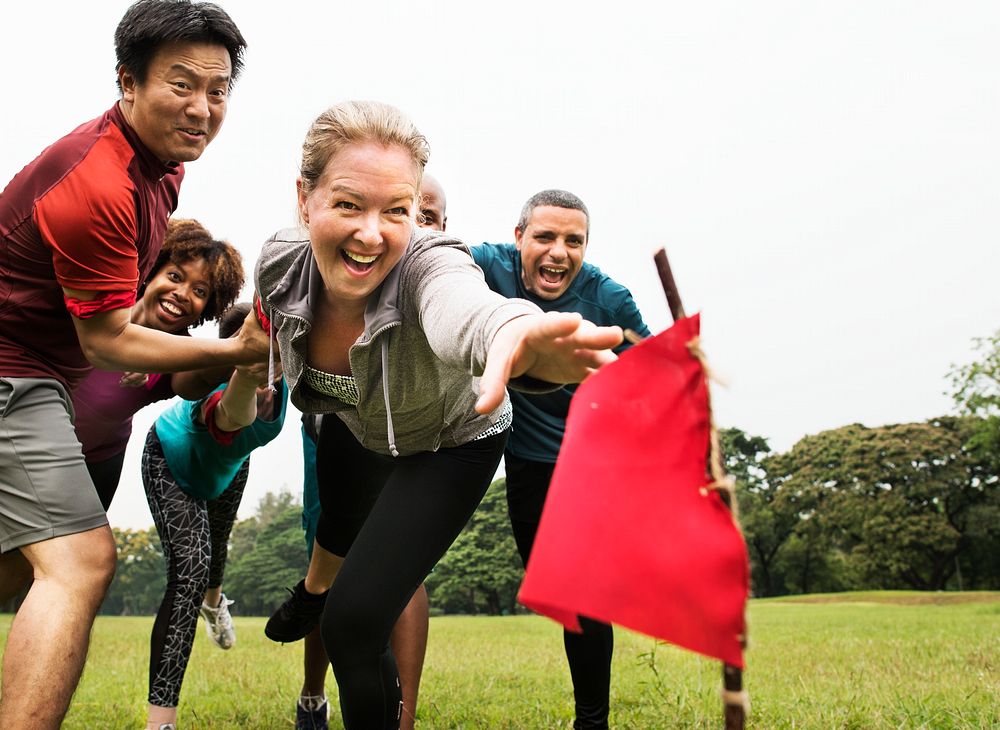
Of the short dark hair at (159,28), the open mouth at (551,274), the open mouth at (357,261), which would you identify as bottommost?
the open mouth at (357,261)

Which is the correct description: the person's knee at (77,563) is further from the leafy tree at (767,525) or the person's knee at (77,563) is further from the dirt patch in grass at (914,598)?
the leafy tree at (767,525)

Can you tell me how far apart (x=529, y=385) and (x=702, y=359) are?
2.13 ft

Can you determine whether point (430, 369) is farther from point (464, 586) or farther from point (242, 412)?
point (464, 586)

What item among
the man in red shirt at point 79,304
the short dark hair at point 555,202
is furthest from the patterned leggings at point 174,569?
the short dark hair at point 555,202

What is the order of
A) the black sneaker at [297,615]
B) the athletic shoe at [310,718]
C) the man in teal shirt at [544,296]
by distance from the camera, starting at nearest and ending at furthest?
the black sneaker at [297,615]
the man in teal shirt at [544,296]
the athletic shoe at [310,718]

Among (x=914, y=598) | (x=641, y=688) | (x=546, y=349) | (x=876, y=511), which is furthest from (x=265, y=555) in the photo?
(x=546, y=349)

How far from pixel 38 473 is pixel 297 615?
1832mm

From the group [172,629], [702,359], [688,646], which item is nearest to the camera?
[688,646]

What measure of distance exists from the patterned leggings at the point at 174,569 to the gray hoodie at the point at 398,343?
177cm

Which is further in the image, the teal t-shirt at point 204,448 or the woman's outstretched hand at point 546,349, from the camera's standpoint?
the teal t-shirt at point 204,448

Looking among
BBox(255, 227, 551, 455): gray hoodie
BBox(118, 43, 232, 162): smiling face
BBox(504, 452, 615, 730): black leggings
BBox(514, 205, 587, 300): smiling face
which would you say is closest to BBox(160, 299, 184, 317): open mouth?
BBox(118, 43, 232, 162): smiling face

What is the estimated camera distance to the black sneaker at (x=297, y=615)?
4.38 metres

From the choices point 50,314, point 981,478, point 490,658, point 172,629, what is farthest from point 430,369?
point 981,478

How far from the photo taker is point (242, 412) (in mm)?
4070
